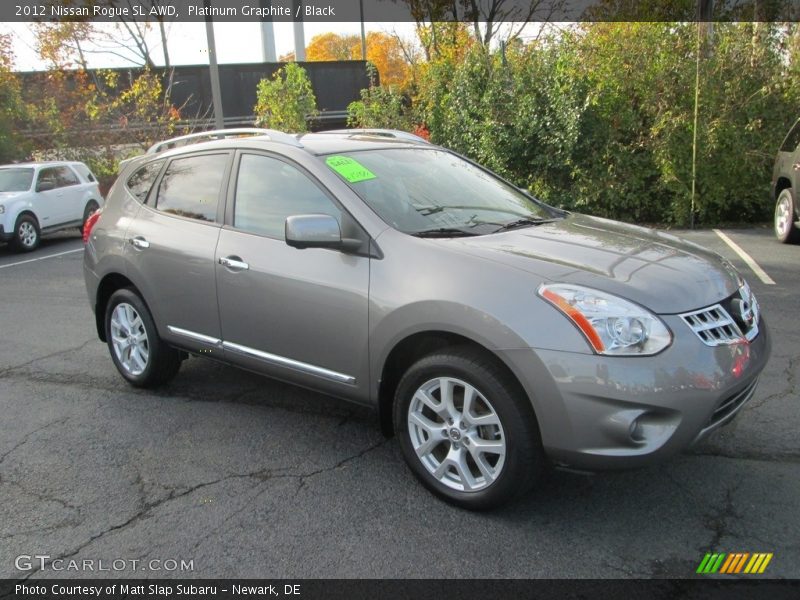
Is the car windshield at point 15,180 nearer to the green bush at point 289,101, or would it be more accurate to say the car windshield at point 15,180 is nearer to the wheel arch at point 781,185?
the green bush at point 289,101

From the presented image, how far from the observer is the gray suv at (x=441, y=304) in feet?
9.32

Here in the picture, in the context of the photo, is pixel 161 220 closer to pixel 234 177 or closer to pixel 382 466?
pixel 234 177

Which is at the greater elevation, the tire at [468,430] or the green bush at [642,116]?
the green bush at [642,116]

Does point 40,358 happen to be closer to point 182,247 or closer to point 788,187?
point 182,247

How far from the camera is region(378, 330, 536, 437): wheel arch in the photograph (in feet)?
10.1

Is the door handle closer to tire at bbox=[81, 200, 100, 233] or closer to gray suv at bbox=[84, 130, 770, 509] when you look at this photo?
gray suv at bbox=[84, 130, 770, 509]

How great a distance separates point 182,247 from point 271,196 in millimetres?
758

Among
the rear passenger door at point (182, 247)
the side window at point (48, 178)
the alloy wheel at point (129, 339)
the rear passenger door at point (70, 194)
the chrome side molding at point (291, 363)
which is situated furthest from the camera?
the rear passenger door at point (70, 194)

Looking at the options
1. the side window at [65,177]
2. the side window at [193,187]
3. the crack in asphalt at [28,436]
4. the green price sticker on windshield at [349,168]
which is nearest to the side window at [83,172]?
the side window at [65,177]

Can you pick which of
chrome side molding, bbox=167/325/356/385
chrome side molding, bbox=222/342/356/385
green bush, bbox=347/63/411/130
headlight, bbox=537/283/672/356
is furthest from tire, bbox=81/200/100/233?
headlight, bbox=537/283/672/356

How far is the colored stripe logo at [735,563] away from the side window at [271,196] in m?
2.37

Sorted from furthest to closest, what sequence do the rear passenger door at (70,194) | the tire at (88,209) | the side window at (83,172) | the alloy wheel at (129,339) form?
the side window at (83,172)
the tire at (88,209)
the rear passenger door at (70,194)
the alloy wheel at (129,339)

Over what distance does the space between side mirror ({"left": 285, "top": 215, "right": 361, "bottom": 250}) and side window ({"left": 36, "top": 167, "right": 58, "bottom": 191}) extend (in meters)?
12.2

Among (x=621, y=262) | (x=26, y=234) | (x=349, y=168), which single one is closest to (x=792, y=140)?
(x=621, y=262)
